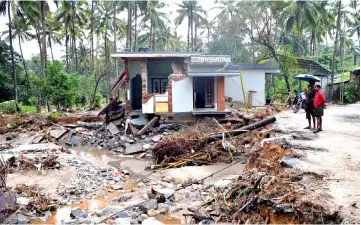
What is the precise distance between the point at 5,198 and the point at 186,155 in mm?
5933

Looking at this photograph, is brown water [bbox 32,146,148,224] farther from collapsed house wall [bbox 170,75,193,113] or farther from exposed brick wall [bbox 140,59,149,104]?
collapsed house wall [bbox 170,75,193,113]

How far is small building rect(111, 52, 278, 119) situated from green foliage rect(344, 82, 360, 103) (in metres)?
10.8

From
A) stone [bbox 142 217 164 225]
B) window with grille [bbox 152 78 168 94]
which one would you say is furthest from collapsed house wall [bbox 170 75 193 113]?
stone [bbox 142 217 164 225]

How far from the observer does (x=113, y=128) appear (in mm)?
17734

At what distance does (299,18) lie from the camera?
30516 millimetres

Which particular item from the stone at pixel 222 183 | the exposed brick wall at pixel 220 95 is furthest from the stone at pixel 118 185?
the exposed brick wall at pixel 220 95

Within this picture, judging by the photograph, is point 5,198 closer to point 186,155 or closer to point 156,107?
point 186,155

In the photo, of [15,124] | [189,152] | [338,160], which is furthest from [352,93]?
A: [15,124]

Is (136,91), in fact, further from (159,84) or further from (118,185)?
(118,185)

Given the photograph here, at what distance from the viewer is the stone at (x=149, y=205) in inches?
283

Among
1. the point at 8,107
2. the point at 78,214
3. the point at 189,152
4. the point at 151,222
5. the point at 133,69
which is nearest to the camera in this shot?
the point at 151,222

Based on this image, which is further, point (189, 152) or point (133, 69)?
point (133, 69)

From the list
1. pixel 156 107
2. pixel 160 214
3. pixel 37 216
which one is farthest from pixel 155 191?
pixel 156 107

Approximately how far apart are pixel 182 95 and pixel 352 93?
570 inches
